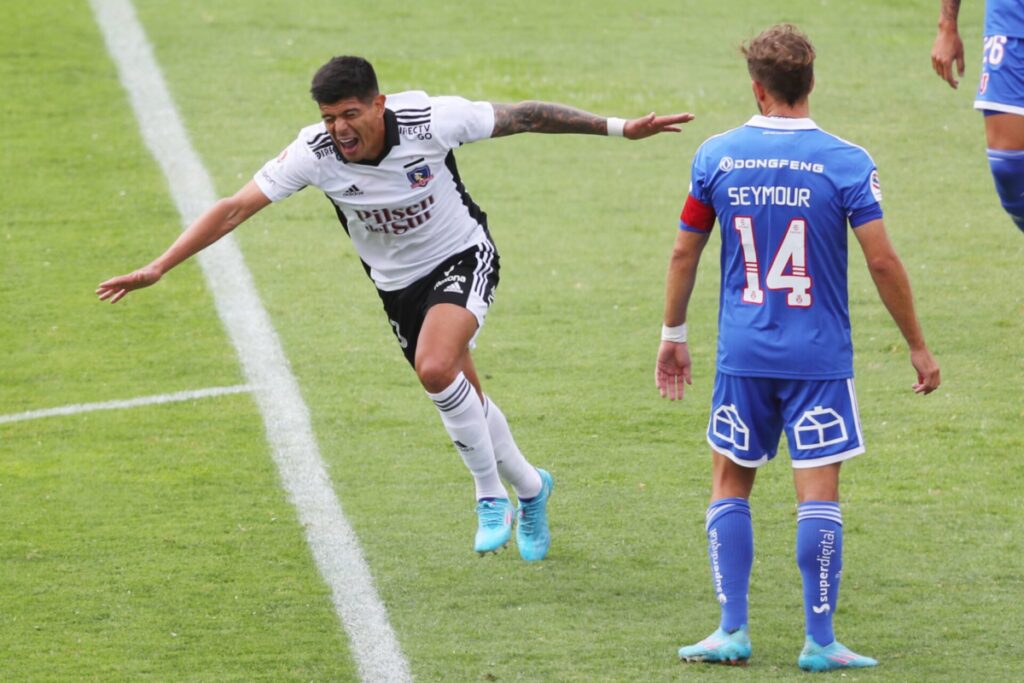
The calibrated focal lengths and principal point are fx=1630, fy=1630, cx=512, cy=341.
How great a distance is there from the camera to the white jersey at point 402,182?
19.8 ft

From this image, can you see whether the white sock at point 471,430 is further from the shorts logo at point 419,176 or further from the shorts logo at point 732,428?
the shorts logo at point 732,428

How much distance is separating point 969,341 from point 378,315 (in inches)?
130

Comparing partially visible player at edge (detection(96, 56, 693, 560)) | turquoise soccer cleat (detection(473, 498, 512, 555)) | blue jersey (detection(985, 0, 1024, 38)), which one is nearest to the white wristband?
partially visible player at edge (detection(96, 56, 693, 560))

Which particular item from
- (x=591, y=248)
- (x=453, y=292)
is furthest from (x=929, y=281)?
(x=453, y=292)

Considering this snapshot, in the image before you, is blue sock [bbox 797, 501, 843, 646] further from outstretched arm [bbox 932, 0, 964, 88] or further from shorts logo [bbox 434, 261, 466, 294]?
outstretched arm [bbox 932, 0, 964, 88]

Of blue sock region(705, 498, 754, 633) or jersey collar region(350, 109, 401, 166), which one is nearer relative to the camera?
blue sock region(705, 498, 754, 633)

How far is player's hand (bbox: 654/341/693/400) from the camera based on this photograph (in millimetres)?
5375

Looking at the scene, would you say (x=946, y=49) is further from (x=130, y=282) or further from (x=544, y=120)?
(x=130, y=282)

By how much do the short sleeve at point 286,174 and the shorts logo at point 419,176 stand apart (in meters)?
0.38

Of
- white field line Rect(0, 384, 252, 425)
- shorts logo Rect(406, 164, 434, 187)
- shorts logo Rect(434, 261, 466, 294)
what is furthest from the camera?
white field line Rect(0, 384, 252, 425)

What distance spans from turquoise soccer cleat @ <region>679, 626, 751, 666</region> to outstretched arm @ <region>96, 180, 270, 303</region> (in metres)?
2.18

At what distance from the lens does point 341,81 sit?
5754mm

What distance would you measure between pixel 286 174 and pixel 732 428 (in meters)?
1.94

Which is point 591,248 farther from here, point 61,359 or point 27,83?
point 27,83
